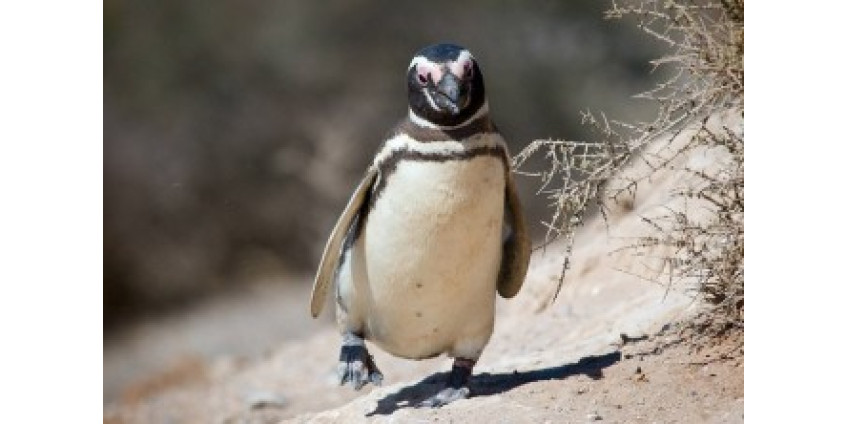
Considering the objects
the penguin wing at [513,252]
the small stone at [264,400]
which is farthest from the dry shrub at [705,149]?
the small stone at [264,400]

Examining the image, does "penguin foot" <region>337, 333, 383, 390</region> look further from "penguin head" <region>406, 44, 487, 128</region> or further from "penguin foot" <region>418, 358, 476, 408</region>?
"penguin head" <region>406, 44, 487, 128</region>

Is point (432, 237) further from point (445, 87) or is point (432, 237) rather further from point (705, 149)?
point (705, 149)

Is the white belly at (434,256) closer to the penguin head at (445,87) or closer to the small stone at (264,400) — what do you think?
the penguin head at (445,87)

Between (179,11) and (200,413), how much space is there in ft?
2.35

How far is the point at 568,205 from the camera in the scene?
2750 mm

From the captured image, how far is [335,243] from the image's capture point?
2.65 metres

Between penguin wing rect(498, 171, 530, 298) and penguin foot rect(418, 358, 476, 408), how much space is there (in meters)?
0.12

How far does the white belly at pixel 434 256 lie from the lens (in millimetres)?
2520

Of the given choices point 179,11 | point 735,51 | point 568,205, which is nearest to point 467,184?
point 568,205

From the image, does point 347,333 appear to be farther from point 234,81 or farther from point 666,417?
point 234,81

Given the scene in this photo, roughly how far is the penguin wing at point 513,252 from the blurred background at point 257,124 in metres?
0.16

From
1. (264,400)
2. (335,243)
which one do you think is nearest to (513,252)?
(335,243)

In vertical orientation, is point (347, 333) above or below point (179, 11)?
below

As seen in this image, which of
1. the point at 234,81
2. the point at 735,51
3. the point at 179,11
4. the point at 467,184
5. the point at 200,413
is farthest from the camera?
the point at 234,81
